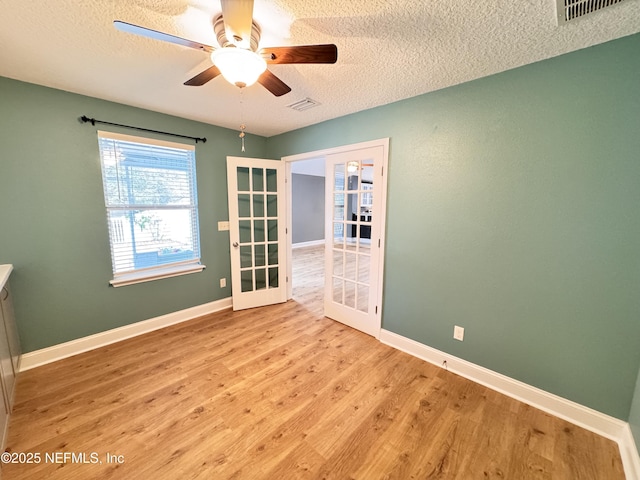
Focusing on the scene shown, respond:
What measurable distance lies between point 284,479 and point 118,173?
9.88 ft

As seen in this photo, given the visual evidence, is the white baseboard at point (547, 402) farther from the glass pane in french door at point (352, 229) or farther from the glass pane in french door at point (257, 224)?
the glass pane in french door at point (257, 224)

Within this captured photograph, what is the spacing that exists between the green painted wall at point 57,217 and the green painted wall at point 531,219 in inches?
113

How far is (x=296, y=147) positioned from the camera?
3.44 meters

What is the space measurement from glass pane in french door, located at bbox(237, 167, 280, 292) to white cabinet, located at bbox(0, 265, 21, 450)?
6.77ft

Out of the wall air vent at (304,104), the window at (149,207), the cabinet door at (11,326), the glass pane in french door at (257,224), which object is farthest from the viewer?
the glass pane in french door at (257,224)

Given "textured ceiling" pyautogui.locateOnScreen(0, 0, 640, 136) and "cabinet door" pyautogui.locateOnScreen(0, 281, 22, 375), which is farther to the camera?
"cabinet door" pyautogui.locateOnScreen(0, 281, 22, 375)

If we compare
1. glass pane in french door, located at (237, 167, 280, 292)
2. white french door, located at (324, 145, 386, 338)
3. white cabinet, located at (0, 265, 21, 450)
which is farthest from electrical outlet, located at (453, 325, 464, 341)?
white cabinet, located at (0, 265, 21, 450)

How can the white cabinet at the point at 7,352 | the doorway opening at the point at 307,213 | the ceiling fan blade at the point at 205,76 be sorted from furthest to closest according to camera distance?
the doorway opening at the point at 307,213 < the white cabinet at the point at 7,352 < the ceiling fan blade at the point at 205,76

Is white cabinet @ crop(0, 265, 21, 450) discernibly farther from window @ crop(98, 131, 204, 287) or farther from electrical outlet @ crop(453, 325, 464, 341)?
electrical outlet @ crop(453, 325, 464, 341)

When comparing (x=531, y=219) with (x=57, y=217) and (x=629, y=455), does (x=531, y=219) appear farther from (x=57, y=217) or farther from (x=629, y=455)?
(x=57, y=217)

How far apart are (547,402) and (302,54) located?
2.81 m

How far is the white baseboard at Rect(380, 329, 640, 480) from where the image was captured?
1.50 metres

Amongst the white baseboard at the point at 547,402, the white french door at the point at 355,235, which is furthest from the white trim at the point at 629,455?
the white french door at the point at 355,235

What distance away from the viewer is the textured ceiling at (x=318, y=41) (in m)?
1.29
